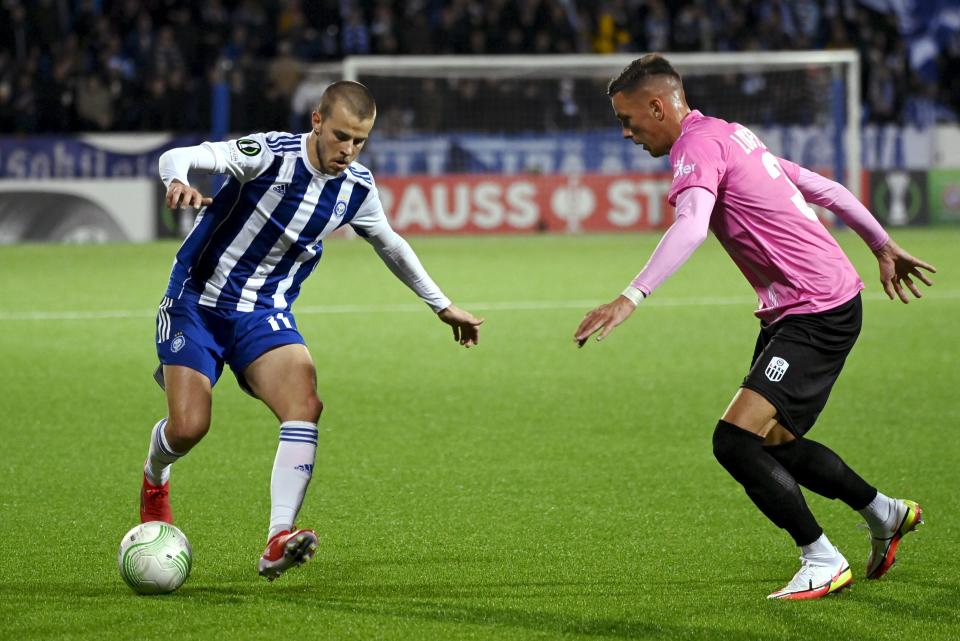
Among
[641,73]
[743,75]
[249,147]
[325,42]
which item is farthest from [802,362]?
[325,42]

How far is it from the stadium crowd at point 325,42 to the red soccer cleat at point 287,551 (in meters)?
18.0

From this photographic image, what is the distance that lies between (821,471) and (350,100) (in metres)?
2.12

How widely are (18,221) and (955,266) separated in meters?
12.5

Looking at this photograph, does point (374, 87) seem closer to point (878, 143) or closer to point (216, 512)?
point (878, 143)

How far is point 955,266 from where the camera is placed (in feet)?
56.7

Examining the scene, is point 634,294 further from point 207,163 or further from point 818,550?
point 207,163

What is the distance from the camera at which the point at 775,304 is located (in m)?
5.19

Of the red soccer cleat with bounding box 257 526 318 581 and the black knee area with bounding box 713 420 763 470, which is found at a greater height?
the black knee area with bounding box 713 420 763 470

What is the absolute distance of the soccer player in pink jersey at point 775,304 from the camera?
500 centimetres

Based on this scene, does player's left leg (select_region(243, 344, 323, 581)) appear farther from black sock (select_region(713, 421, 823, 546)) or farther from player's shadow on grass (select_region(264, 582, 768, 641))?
black sock (select_region(713, 421, 823, 546))

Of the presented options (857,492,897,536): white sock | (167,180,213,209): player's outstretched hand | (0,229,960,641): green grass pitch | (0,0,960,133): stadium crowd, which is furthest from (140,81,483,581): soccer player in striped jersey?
(0,0,960,133): stadium crowd

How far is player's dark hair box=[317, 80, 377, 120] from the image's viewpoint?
206 inches

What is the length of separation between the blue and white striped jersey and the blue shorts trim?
4cm

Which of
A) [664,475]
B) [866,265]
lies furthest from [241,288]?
[866,265]
